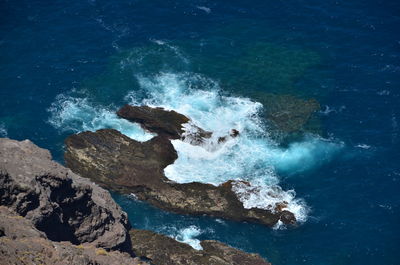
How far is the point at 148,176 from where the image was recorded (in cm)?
9019

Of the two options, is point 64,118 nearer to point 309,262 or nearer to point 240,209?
point 240,209

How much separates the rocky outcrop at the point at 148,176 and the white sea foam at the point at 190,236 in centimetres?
267

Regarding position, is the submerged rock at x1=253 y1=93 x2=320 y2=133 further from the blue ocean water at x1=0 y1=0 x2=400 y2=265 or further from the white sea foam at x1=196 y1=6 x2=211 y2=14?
the white sea foam at x1=196 y1=6 x2=211 y2=14

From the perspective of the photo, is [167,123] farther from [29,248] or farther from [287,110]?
[29,248]

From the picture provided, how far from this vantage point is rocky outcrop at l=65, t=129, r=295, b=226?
87.6 m

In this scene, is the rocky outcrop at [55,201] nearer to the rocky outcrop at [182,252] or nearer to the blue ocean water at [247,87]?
the rocky outcrop at [182,252]

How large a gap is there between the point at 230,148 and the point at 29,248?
49.3 metres

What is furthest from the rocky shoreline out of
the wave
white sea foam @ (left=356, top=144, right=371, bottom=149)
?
white sea foam @ (left=356, top=144, right=371, bottom=149)

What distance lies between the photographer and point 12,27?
11919 centimetres

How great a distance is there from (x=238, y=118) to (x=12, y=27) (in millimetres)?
48293

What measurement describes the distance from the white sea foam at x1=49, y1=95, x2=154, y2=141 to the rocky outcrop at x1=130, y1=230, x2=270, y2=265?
20.6 m

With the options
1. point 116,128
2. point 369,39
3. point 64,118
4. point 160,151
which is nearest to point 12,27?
point 64,118

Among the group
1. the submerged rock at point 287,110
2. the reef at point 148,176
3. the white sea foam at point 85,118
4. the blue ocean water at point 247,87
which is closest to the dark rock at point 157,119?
the white sea foam at point 85,118

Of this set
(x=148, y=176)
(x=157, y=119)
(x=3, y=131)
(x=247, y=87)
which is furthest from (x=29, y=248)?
(x=247, y=87)
